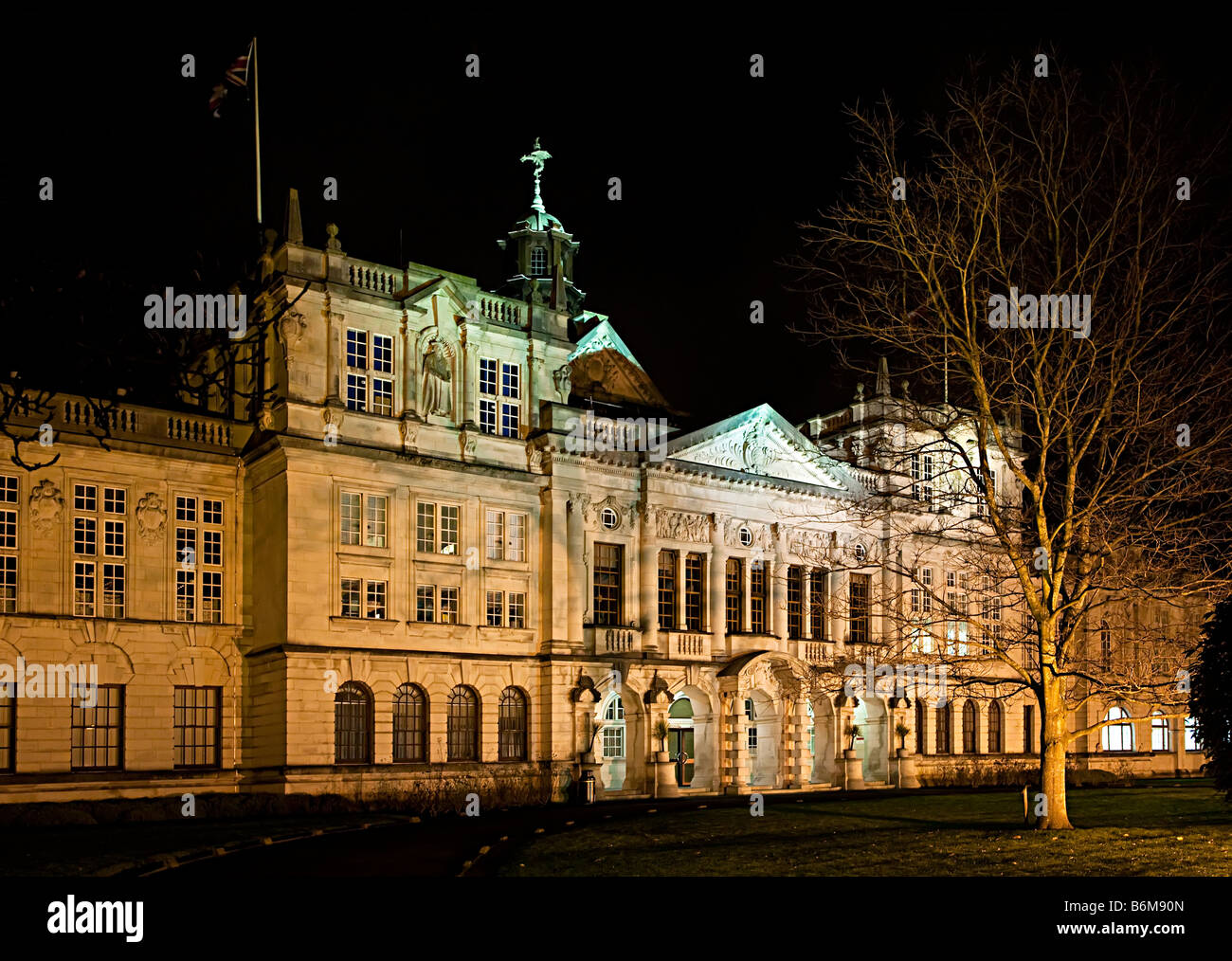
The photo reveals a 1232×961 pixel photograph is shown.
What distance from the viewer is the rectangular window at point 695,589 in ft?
155

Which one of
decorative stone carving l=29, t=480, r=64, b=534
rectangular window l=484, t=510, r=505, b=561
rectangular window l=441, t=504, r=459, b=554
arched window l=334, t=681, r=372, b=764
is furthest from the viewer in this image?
rectangular window l=484, t=510, r=505, b=561

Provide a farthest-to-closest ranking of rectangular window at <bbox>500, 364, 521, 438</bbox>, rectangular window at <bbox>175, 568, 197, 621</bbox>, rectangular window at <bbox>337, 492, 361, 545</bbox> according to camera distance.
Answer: rectangular window at <bbox>500, 364, 521, 438</bbox>, rectangular window at <bbox>337, 492, 361, 545</bbox>, rectangular window at <bbox>175, 568, 197, 621</bbox>

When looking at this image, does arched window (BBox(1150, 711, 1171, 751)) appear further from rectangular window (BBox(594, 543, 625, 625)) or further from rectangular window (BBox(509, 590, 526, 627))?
rectangular window (BBox(509, 590, 526, 627))

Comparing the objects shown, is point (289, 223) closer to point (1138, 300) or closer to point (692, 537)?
point (692, 537)

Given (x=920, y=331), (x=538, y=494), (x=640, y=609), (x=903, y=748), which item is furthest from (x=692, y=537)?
(x=920, y=331)

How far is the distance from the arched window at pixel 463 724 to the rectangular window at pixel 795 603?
14638 millimetres

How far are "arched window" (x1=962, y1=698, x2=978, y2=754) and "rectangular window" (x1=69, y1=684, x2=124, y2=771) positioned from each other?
119ft

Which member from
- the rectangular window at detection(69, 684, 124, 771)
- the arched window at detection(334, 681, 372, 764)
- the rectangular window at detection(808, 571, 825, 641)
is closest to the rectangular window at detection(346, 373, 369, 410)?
the arched window at detection(334, 681, 372, 764)

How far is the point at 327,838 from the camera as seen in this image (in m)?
26.5

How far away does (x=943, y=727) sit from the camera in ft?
182

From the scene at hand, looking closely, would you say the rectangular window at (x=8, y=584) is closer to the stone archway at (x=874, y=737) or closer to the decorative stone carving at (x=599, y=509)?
the decorative stone carving at (x=599, y=509)

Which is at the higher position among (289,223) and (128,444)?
(289,223)

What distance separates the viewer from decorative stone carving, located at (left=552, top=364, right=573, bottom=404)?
144ft

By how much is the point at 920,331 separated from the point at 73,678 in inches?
973
